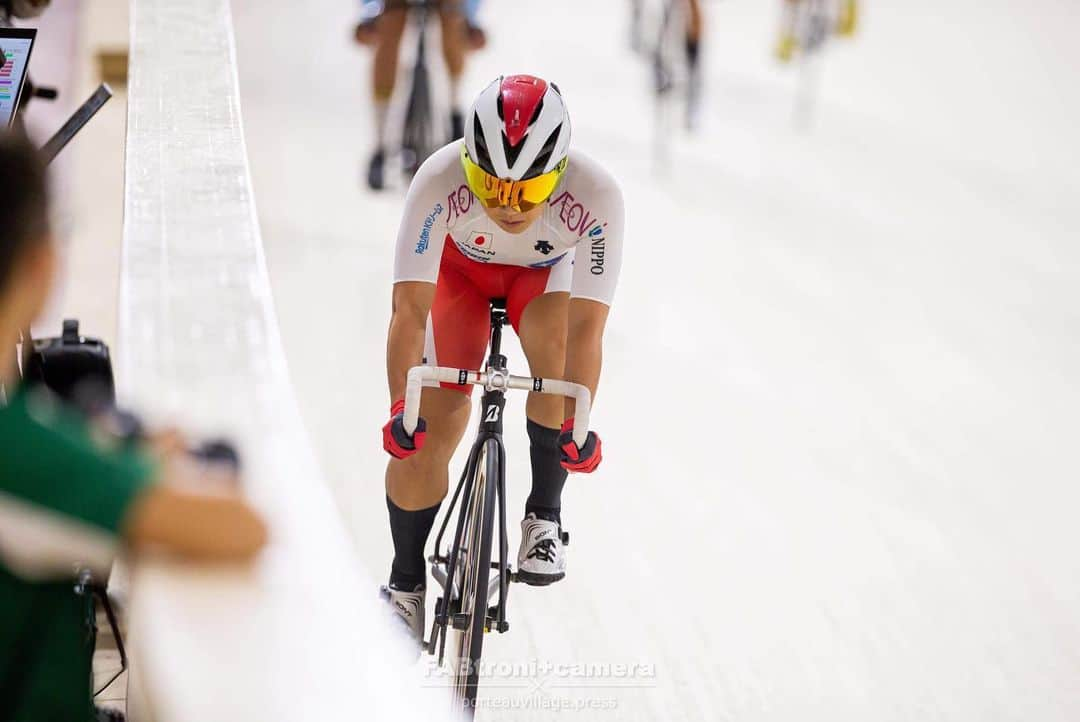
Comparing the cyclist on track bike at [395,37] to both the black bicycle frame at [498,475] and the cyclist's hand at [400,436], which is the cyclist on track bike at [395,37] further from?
the cyclist's hand at [400,436]

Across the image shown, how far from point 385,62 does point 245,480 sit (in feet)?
15.7

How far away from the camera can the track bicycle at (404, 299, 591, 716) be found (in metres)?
2.14

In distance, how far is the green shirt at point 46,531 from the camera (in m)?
0.81

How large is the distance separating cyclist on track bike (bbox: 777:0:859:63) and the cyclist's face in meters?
6.02

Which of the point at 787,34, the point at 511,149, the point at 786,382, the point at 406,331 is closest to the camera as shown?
the point at 511,149

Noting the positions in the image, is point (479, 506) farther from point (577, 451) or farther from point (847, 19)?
point (847, 19)

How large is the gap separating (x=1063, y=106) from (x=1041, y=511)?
19.2 ft

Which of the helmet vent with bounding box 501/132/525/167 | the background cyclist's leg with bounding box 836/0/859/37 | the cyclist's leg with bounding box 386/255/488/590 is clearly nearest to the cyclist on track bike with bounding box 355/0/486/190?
the background cyclist's leg with bounding box 836/0/859/37

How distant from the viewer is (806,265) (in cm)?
595

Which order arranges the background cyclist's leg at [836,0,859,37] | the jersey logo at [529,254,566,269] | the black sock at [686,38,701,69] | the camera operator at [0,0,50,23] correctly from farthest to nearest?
the background cyclist's leg at [836,0,859,37] → the black sock at [686,38,701,69] → the camera operator at [0,0,50,23] → the jersey logo at [529,254,566,269]

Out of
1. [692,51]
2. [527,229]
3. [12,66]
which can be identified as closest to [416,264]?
[527,229]

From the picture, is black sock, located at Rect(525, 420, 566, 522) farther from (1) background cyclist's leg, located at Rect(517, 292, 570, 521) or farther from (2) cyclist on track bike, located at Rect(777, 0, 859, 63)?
(2) cyclist on track bike, located at Rect(777, 0, 859, 63)

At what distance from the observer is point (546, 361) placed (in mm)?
2504

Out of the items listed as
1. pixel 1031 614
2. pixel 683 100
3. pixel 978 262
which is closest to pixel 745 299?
pixel 978 262
